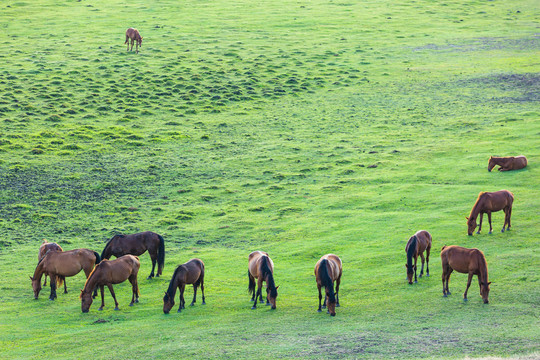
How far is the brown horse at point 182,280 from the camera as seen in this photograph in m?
17.6

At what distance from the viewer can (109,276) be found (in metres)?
18.2

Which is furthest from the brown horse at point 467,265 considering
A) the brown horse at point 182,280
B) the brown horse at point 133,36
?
the brown horse at point 133,36

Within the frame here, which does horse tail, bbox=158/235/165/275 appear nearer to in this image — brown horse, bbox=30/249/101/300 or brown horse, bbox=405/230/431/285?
brown horse, bbox=30/249/101/300

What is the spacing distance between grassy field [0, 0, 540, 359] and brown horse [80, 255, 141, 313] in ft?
1.48

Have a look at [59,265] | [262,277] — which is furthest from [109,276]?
[262,277]

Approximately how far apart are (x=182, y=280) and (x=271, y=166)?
1932 centimetres

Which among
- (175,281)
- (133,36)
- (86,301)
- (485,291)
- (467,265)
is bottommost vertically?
(86,301)

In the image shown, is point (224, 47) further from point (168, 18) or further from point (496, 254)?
point (496, 254)

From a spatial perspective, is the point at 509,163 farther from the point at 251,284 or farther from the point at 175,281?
the point at 175,281

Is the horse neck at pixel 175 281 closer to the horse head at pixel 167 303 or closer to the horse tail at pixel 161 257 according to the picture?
the horse head at pixel 167 303

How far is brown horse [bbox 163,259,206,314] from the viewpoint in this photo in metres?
17.6

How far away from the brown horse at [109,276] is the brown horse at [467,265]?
30.5 feet

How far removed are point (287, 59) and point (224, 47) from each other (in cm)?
751

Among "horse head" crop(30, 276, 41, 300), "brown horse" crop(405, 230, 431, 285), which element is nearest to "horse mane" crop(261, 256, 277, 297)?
"brown horse" crop(405, 230, 431, 285)
